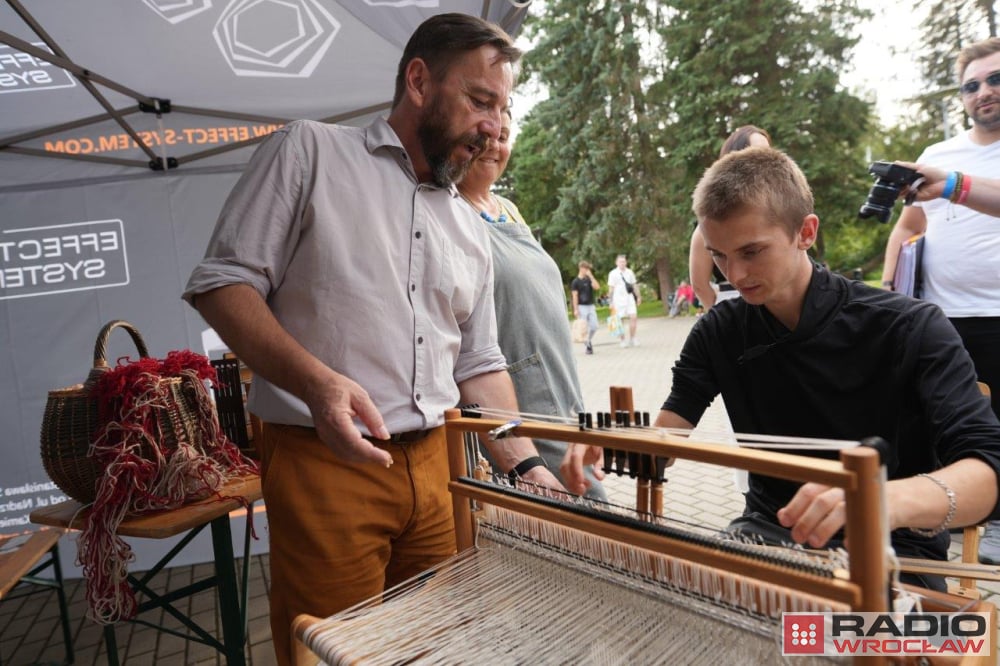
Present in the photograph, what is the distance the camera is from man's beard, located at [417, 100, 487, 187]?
1.55 meters

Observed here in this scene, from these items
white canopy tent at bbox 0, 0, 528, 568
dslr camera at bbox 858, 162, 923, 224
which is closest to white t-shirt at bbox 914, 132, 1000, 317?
dslr camera at bbox 858, 162, 923, 224

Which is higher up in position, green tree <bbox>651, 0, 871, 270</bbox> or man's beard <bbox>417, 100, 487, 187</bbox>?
green tree <bbox>651, 0, 871, 270</bbox>

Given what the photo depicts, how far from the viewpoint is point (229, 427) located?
257 centimetres

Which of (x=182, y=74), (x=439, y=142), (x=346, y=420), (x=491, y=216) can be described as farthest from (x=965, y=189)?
(x=182, y=74)

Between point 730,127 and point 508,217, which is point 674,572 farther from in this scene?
point 730,127

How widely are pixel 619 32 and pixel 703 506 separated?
2068 cm

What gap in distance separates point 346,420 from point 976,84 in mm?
3002

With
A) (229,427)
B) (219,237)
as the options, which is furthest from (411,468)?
(229,427)

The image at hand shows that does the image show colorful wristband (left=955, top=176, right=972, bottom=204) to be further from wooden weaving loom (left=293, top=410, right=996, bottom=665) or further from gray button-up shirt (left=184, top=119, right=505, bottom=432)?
gray button-up shirt (left=184, top=119, right=505, bottom=432)

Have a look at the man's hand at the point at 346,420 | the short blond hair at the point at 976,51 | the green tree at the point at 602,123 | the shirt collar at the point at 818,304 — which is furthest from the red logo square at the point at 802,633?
the green tree at the point at 602,123

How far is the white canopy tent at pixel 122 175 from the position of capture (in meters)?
3.29

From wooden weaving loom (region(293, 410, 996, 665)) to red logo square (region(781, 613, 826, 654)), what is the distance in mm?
13

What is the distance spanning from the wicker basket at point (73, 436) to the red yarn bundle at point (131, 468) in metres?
0.04

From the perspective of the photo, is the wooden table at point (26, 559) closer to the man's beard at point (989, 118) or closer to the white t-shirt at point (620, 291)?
the man's beard at point (989, 118)
